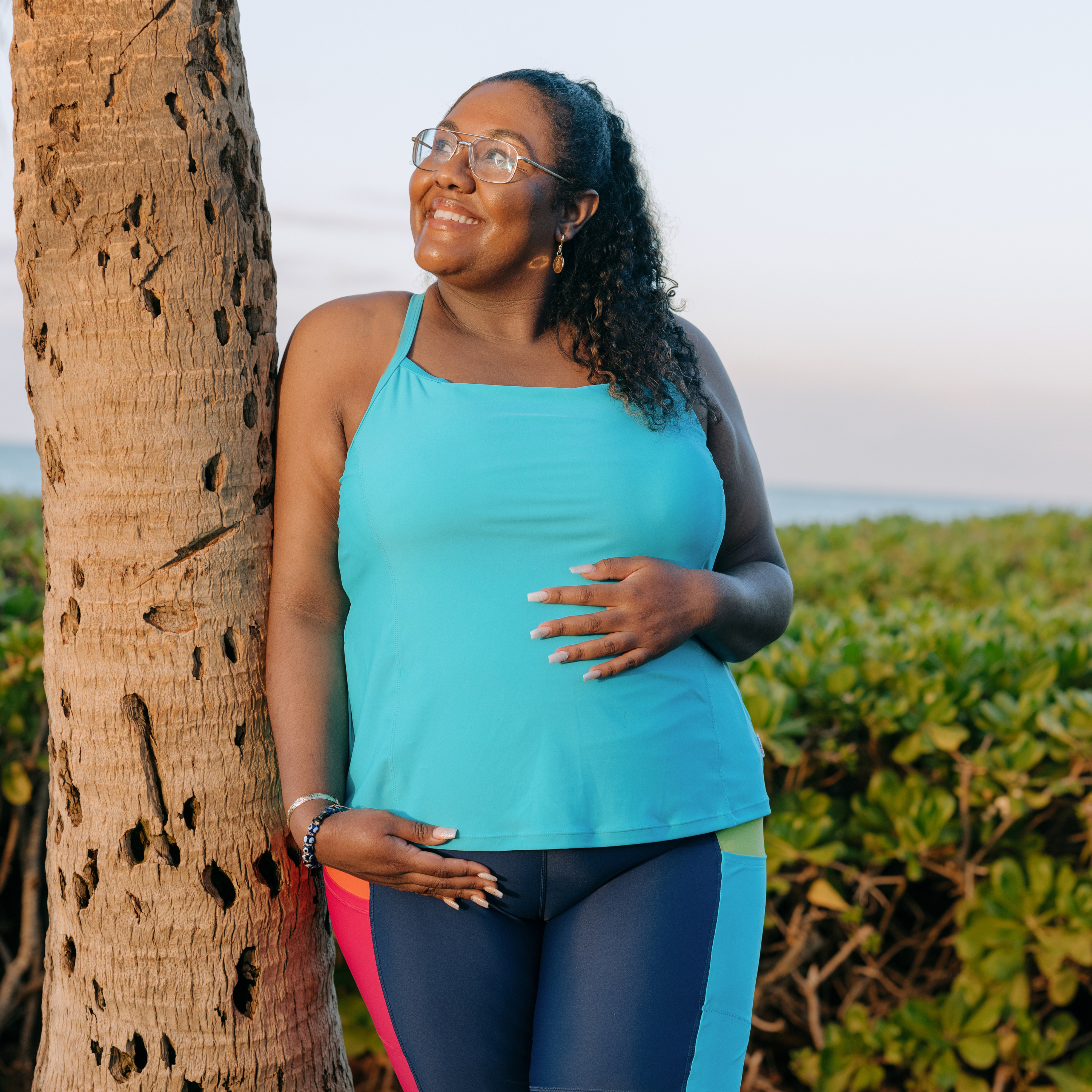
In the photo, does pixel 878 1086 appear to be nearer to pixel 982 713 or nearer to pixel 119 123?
pixel 982 713

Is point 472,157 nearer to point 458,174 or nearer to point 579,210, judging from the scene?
point 458,174

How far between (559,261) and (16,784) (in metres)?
2.17

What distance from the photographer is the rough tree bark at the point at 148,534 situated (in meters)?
1.90

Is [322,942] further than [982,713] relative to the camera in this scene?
No

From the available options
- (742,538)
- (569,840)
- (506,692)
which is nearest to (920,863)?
(742,538)

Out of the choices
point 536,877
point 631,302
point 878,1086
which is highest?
point 631,302

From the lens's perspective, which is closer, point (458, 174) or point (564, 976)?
point (564, 976)

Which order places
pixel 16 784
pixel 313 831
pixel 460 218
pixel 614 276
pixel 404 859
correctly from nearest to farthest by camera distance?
1. pixel 404 859
2. pixel 313 831
3. pixel 460 218
4. pixel 614 276
5. pixel 16 784

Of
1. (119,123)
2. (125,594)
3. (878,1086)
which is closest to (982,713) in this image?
(878,1086)

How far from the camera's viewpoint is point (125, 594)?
6.27 ft

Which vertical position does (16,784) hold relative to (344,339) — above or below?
below

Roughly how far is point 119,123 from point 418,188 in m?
0.56

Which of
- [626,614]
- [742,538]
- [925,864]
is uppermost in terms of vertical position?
[742,538]

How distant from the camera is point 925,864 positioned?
3570 mm
